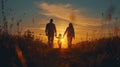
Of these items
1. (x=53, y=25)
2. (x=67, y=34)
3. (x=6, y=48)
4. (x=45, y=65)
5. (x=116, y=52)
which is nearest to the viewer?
(x=45, y=65)

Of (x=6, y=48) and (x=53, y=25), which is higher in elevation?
(x=53, y=25)

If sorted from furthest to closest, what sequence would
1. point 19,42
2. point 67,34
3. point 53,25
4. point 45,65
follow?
1. point 67,34
2. point 53,25
3. point 19,42
4. point 45,65

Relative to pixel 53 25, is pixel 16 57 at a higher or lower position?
lower

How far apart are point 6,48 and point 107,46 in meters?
4.18

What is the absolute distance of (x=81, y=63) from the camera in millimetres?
9461

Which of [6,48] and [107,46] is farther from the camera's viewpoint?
[107,46]

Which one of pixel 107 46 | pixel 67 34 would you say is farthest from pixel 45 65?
pixel 67 34

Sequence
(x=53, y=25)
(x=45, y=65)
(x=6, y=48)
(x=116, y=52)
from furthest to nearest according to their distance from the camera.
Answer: (x=53, y=25) → (x=116, y=52) → (x=6, y=48) → (x=45, y=65)

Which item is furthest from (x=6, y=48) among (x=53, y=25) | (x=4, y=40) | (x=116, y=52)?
(x=53, y=25)

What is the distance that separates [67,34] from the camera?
875 inches

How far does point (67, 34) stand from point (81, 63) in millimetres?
12786

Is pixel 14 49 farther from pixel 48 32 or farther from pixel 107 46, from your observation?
pixel 48 32

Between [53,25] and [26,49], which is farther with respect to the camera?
[53,25]

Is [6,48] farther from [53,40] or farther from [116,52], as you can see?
[53,40]
